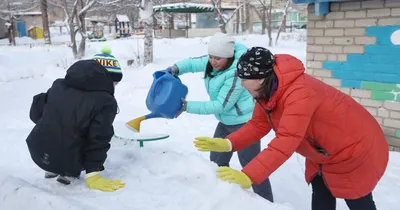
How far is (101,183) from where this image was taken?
216cm

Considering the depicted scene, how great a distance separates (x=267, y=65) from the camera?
183 cm

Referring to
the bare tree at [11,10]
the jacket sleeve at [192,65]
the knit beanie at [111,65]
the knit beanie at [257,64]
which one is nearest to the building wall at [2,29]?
the bare tree at [11,10]

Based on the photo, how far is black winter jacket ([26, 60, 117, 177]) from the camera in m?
2.12

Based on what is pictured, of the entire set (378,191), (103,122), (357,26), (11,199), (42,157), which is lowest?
(378,191)

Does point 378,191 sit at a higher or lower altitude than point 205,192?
lower

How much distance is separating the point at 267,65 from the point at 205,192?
2.38 feet

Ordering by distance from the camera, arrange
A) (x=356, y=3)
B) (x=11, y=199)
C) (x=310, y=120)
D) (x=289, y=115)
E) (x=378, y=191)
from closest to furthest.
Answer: (x=289, y=115) → (x=310, y=120) → (x=11, y=199) → (x=378, y=191) → (x=356, y=3)

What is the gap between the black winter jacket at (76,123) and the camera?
212 cm

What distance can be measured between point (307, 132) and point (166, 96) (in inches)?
47.5

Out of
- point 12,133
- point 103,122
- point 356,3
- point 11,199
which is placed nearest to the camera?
point 11,199

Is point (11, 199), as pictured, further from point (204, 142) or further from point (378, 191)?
point (378, 191)

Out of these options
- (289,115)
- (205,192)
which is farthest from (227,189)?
(289,115)

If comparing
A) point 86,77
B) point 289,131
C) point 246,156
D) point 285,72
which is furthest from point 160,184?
point 246,156

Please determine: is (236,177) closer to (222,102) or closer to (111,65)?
(222,102)
